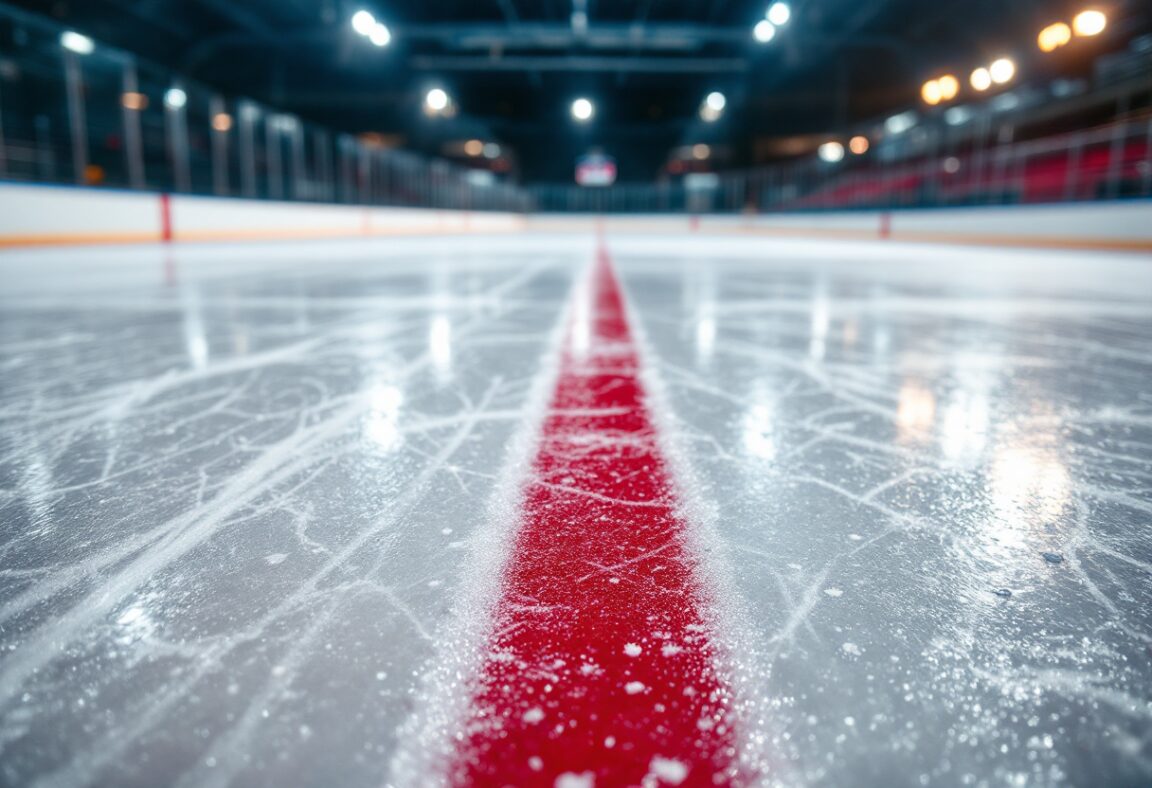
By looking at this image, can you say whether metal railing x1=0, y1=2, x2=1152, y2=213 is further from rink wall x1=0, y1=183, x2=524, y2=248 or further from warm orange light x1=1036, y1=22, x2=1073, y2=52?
warm orange light x1=1036, y1=22, x2=1073, y2=52

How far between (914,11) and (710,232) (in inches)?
544

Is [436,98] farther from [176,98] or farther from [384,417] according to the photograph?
[384,417]

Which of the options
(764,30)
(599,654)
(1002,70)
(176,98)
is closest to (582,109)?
(764,30)

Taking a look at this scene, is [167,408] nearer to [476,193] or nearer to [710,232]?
[710,232]

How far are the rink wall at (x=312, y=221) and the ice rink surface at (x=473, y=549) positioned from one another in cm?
804

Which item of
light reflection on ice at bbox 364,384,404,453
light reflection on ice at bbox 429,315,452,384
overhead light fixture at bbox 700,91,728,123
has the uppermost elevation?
overhead light fixture at bbox 700,91,728,123

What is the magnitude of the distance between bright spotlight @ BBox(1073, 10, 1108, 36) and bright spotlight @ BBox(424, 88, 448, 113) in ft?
51.3

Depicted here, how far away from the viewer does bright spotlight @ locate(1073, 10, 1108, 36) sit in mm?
11652

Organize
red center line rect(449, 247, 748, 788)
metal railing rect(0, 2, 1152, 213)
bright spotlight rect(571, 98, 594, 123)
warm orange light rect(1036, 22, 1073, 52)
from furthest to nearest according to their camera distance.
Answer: bright spotlight rect(571, 98, 594, 123)
warm orange light rect(1036, 22, 1073, 52)
metal railing rect(0, 2, 1152, 213)
red center line rect(449, 247, 748, 788)

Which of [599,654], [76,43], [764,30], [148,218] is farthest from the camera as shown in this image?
[764,30]

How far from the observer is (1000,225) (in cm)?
1200

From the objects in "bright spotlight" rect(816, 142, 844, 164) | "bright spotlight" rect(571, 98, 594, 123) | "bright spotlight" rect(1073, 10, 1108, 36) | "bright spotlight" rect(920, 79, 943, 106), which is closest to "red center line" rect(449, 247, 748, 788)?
"bright spotlight" rect(1073, 10, 1108, 36)

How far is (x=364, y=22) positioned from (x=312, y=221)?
4616 millimetres

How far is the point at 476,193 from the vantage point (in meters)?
29.6
